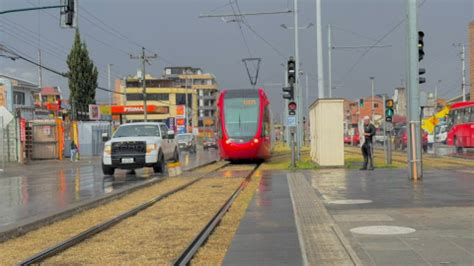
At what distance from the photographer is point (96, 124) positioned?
1924 inches

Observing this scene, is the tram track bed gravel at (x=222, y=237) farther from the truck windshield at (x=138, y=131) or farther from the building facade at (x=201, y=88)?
the building facade at (x=201, y=88)

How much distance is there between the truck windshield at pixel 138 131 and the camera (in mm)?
22094

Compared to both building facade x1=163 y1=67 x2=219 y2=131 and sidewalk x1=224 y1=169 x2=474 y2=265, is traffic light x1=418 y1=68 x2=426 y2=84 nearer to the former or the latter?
sidewalk x1=224 y1=169 x2=474 y2=265

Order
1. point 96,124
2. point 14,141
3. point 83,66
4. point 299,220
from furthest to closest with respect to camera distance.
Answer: point 83,66 → point 96,124 → point 14,141 → point 299,220

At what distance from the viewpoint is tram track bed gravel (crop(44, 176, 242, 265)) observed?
6.88 m

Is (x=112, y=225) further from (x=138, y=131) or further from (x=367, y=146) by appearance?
(x=138, y=131)

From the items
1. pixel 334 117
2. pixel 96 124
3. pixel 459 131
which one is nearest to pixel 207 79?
pixel 96 124

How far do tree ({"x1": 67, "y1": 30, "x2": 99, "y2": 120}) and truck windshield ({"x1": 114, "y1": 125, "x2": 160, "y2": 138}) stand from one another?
39.7 metres

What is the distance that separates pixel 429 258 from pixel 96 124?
45.0m

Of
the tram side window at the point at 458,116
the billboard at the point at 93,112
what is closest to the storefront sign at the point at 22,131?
the billboard at the point at 93,112

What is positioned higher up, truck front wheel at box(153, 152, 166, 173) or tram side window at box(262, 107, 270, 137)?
tram side window at box(262, 107, 270, 137)

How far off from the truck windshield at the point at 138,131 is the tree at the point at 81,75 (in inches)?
1564

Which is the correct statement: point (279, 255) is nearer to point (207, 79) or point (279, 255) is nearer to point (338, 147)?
point (338, 147)

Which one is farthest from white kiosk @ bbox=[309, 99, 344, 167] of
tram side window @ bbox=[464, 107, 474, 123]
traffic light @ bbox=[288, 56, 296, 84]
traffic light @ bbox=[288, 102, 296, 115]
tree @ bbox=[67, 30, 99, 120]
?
tree @ bbox=[67, 30, 99, 120]
